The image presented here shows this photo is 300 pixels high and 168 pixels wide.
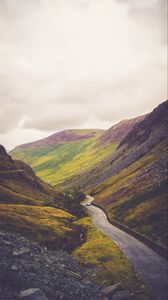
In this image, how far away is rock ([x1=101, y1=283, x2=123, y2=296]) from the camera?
61.9 meters

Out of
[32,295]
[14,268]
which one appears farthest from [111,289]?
[14,268]

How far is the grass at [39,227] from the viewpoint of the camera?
9181cm

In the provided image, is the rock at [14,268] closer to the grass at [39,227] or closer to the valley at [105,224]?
the valley at [105,224]

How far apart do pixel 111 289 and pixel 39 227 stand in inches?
1558

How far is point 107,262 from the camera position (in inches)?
3214

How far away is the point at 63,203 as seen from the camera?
166m

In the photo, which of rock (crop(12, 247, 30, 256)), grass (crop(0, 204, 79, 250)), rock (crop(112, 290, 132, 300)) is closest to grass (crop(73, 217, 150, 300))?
rock (crop(112, 290, 132, 300))

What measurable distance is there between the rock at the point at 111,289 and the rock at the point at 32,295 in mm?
12529

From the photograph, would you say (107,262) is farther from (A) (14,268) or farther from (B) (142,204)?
(B) (142,204)

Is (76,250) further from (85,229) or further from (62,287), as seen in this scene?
(62,287)

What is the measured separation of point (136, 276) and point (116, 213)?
73428 mm

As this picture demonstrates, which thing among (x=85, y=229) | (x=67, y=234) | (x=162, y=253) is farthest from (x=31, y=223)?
(x=162, y=253)

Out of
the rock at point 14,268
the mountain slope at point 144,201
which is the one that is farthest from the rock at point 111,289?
the mountain slope at point 144,201

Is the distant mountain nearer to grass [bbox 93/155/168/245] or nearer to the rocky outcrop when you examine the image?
grass [bbox 93/155/168/245]
